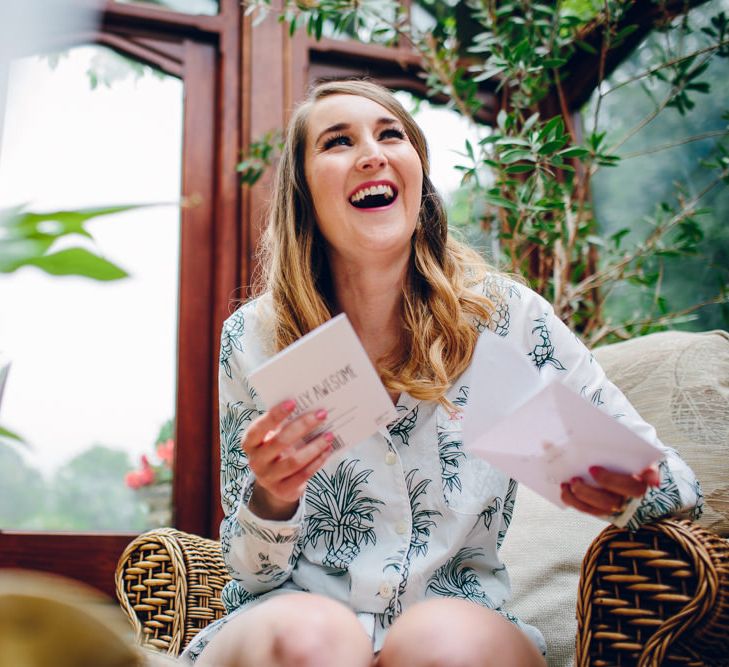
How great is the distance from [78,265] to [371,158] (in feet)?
3.15

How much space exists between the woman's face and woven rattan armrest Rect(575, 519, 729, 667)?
1.99ft

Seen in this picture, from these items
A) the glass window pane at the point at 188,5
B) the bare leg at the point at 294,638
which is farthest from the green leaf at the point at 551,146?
the glass window pane at the point at 188,5

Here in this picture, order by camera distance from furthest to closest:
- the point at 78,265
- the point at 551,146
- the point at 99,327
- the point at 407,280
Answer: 1. the point at 99,327
2. the point at 551,146
3. the point at 407,280
4. the point at 78,265

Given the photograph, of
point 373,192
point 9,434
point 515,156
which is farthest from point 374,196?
point 9,434

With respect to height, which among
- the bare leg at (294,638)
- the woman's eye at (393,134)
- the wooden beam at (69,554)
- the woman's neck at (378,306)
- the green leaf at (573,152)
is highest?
the green leaf at (573,152)

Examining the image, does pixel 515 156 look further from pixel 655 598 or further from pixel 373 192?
pixel 655 598

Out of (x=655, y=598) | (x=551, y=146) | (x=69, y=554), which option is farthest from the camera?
(x=69, y=554)

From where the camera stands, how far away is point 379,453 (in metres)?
1.14

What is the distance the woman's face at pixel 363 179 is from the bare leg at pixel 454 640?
0.59m

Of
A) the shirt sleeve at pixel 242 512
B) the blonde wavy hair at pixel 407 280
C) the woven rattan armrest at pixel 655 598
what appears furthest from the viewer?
the blonde wavy hair at pixel 407 280

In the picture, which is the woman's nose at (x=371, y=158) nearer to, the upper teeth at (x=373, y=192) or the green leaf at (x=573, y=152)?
the upper teeth at (x=373, y=192)

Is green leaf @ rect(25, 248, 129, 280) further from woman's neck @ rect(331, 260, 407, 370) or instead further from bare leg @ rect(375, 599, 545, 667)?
woman's neck @ rect(331, 260, 407, 370)

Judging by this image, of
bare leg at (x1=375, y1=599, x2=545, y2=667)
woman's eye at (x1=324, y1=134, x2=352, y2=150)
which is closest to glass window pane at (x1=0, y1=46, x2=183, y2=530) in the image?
woman's eye at (x1=324, y1=134, x2=352, y2=150)

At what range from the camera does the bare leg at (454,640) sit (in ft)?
2.73
